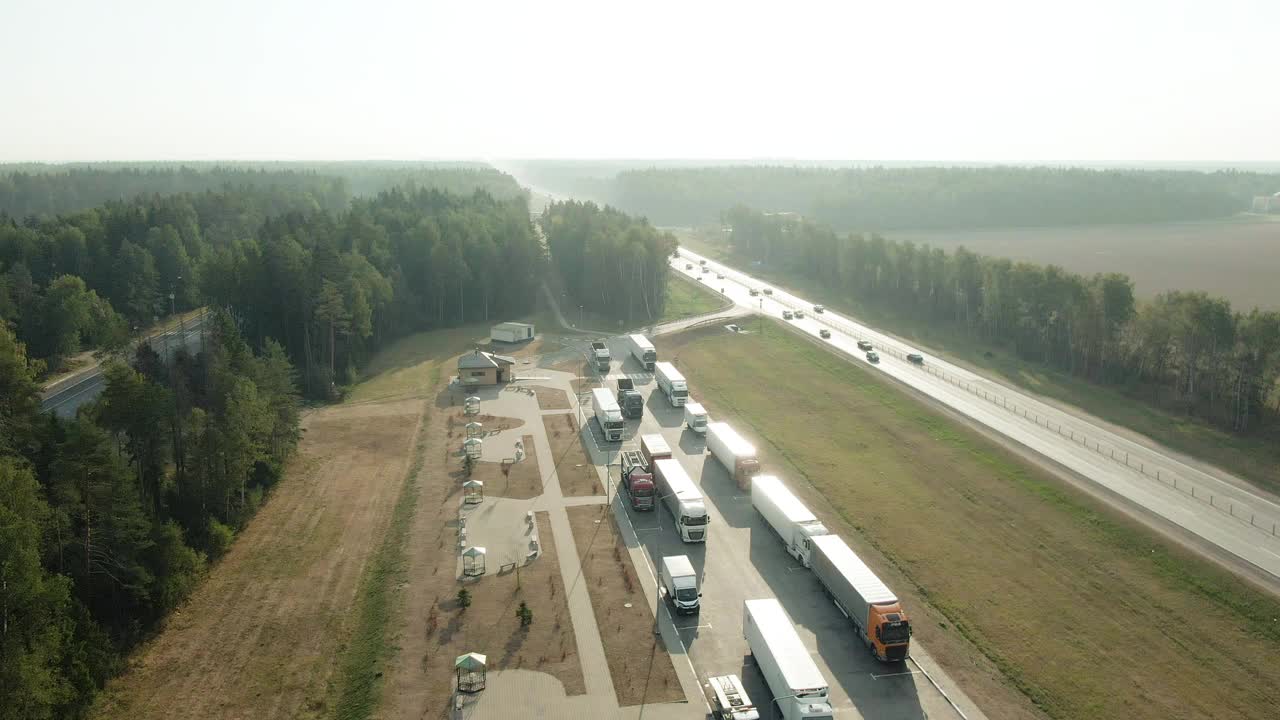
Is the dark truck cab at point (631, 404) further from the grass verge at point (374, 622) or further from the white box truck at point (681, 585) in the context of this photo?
the white box truck at point (681, 585)

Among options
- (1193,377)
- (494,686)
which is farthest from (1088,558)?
(1193,377)

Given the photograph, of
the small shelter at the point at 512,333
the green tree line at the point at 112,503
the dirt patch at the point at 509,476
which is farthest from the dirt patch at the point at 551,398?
the green tree line at the point at 112,503

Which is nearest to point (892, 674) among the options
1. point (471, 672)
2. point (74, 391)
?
point (471, 672)

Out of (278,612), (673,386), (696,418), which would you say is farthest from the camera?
(673,386)

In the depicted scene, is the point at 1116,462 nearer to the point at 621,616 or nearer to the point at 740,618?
the point at 740,618

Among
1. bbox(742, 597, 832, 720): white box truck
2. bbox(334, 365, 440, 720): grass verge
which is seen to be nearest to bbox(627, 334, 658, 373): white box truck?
bbox(334, 365, 440, 720): grass verge
